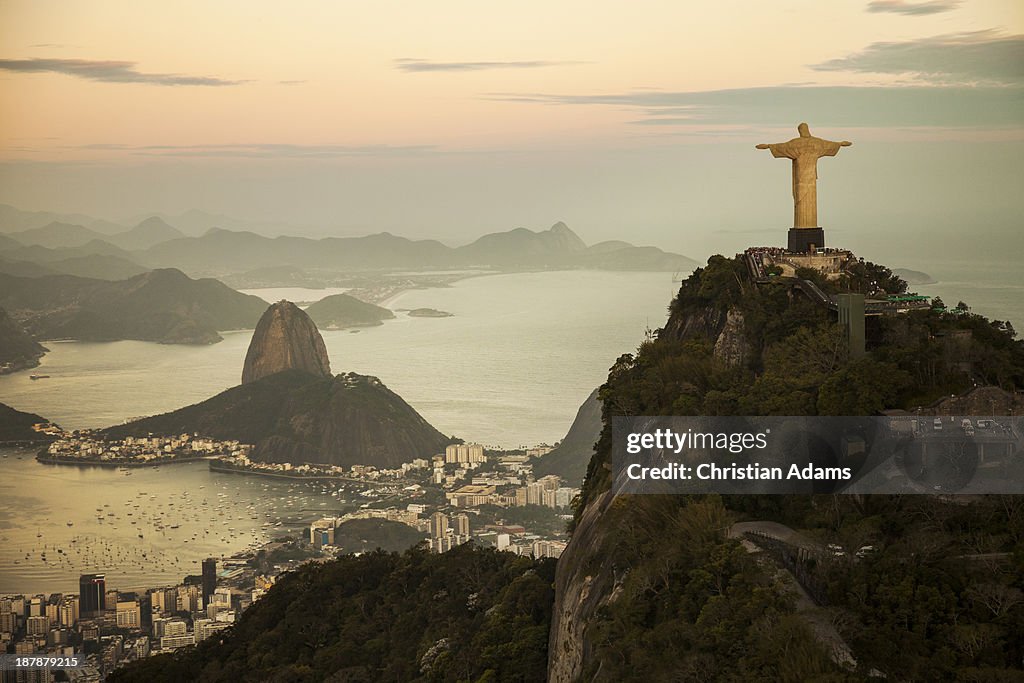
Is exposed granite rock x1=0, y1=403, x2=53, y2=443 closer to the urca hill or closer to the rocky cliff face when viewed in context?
the urca hill

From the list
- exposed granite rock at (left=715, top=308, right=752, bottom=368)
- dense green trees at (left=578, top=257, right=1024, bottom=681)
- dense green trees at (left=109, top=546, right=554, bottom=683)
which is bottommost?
dense green trees at (left=109, top=546, right=554, bottom=683)

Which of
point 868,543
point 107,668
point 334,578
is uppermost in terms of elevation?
point 868,543

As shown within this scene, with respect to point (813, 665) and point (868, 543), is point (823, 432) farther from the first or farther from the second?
point (813, 665)

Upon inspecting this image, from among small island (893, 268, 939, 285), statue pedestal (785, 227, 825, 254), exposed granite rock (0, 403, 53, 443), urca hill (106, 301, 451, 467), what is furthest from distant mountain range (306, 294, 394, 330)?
statue pedestal (785, 227, 825, 254)

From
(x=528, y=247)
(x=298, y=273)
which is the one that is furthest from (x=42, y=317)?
(x=528, y=247)

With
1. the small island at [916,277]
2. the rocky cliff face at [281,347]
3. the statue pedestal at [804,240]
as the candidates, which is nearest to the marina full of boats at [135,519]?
the rocky cliff face at [281,347]

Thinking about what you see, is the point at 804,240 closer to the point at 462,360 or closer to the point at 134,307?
the point at 462,360
